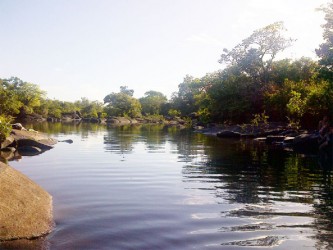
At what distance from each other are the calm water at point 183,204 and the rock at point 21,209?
26 centimetres

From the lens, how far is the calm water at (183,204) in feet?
21.7

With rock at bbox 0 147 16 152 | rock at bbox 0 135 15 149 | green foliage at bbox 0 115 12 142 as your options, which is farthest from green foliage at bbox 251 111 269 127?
green foliage at bbox 0 115 12 142

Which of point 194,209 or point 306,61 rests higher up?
point 306,61

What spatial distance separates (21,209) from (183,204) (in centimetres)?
432

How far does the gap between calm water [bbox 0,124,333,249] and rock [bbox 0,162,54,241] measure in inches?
10.2

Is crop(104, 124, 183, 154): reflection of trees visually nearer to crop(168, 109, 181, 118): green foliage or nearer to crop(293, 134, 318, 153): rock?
crop(293, 134, 318, 153): rock

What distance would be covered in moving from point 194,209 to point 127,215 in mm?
1839

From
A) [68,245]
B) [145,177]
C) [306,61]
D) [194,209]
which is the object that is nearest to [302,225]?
[194,209]

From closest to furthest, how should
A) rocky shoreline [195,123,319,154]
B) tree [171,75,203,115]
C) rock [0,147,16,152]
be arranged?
rock [0,147,16,152] < rocky shoreline [195,123,319,154] < tree [171,75,203,115]

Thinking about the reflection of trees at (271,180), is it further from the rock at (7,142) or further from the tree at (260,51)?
the tree at (260,51)

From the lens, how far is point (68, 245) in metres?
6.17

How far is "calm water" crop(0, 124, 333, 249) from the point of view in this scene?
660cm

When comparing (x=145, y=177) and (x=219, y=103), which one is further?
(x=219, y=103)

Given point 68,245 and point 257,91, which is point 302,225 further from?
point 257,91
